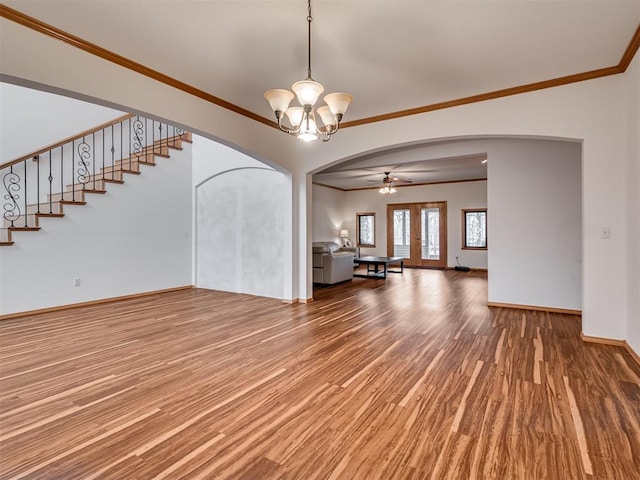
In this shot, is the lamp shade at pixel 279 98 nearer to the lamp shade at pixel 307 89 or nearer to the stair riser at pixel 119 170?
the lamp shade at pixel 307 89

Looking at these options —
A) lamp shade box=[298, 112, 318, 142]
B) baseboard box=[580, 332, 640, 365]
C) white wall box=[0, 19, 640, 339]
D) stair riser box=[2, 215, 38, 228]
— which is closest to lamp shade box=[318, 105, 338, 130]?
lamp shade box=[298, 112, 318, 142]

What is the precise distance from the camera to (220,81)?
3.73m

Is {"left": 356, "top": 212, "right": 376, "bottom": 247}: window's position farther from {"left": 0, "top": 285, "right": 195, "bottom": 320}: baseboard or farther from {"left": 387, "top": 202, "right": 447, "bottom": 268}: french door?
{"left": 0, "top": 285, "right": 195, "bottom": 320}: baseboard

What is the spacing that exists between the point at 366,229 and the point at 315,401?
10.5 m

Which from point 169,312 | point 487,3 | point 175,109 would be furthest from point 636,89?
point 169,312

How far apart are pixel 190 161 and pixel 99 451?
6441 millimetres

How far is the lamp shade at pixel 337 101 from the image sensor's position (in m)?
2.90

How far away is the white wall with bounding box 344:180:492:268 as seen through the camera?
10.5 metres

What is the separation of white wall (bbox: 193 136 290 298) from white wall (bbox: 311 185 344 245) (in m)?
4.53

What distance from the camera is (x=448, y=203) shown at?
11.0m

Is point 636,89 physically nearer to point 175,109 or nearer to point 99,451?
point 175,109

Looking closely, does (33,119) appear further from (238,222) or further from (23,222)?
(238,222)

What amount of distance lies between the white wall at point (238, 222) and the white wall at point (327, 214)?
453 cm

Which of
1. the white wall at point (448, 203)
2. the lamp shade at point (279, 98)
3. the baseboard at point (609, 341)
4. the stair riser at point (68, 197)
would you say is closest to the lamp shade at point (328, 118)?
the lamp shade at point (279, 98)
